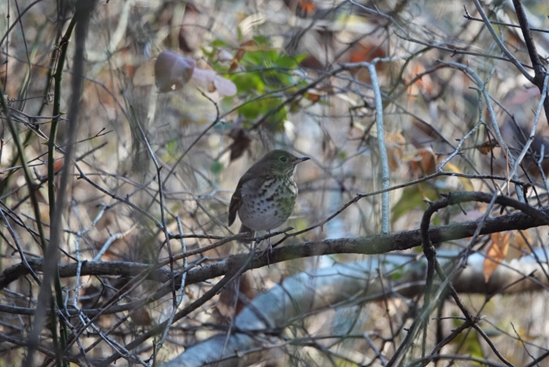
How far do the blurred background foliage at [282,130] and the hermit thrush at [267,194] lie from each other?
0.27 m

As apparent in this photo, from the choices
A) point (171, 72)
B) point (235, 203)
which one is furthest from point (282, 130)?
point (171, 72)

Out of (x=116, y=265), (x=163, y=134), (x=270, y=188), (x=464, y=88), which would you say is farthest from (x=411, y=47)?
(x=116, y=265)

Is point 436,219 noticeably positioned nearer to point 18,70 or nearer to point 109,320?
point 109,320

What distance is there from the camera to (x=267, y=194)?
3.43 meters

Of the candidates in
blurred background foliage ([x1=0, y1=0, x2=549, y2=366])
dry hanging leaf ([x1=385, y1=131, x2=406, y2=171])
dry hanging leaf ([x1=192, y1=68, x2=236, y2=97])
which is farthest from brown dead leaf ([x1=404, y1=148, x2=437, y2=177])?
dry hanging leaf ([x1=192, y1=68, x2=236, y2=97])

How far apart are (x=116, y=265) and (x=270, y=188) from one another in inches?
44.5

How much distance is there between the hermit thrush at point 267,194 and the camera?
344 cm

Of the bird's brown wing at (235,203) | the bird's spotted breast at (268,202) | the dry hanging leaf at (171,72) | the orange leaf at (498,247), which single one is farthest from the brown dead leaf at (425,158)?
the dry hanging leaf at (171,72)

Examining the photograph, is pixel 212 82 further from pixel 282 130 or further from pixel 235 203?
pixel 282 130

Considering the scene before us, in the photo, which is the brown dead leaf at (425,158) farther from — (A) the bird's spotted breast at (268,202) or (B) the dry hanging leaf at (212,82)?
Result: (B) the dry hanging leaf at (212,82)

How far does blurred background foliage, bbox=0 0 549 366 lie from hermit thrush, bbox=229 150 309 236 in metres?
0.27

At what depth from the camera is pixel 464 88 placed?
6004 millimetres

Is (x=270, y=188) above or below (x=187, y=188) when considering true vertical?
below

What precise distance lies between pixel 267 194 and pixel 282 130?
1267 millimetres
